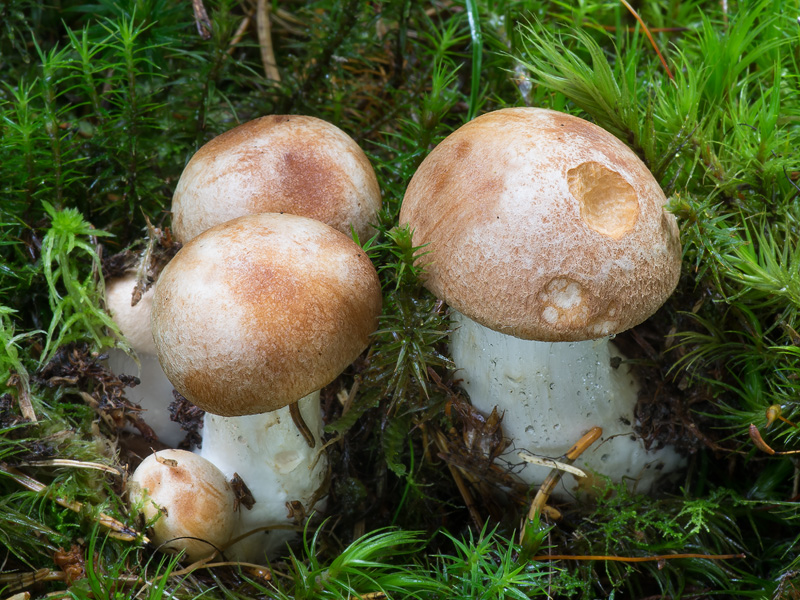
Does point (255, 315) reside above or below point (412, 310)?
above

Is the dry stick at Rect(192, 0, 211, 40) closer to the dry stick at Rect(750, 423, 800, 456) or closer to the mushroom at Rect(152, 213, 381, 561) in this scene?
the mushroom at Rect(152, 213, 381, 561)

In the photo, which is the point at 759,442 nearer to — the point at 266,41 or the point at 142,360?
the point at 142,360

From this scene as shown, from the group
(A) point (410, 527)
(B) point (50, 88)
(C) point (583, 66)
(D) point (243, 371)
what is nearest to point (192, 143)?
(B) point (50, 88)

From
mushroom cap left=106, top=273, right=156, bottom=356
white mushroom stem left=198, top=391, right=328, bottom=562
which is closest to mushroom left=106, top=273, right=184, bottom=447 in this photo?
mushroom cap left=106, top=273, right=156, bottom=356

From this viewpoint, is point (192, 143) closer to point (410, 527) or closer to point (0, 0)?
point (0, 0)

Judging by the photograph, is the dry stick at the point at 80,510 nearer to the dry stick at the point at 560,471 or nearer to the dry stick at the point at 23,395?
the dry stick at the point at 23,395

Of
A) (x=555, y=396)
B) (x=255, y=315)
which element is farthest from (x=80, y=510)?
(x=555, y=396)

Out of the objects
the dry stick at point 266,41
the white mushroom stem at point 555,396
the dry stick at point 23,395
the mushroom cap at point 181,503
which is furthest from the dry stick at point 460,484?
the dry stick at point 266,41
